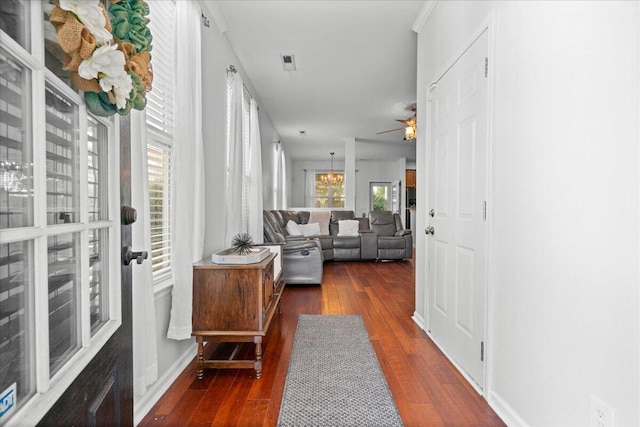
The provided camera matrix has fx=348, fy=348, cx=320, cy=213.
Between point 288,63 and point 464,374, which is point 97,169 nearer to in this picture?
point 464,374

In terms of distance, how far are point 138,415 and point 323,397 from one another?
36.2 inches

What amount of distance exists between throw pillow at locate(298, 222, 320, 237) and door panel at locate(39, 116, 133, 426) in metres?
6.10

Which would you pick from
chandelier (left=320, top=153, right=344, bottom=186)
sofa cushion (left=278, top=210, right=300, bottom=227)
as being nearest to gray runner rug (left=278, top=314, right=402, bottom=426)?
sofa cushion (left=278, top=210, right=300, bottom=227)

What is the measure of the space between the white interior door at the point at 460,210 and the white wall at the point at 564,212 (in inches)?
5.5

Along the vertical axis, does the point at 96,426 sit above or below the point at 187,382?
above

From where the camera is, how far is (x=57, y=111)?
634mm

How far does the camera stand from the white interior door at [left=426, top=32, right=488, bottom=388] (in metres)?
2.00

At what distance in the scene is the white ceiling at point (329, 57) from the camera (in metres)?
2.99

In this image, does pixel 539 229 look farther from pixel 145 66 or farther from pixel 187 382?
pixel 187 382

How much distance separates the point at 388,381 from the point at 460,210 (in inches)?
45.9

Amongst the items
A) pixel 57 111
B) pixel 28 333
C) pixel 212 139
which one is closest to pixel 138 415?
pixel 28 333

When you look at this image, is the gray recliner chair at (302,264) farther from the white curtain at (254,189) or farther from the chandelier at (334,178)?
the chandelier at (334,178)

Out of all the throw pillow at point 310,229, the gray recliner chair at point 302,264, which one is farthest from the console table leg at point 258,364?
the throw pillow at point 310,229

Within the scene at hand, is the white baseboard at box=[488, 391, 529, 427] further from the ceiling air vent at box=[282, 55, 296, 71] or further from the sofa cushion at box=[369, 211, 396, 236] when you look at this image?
the sofa cushion at box=[369, 211, 396, 236]
